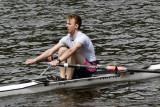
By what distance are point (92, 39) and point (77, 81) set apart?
6975 millimetres

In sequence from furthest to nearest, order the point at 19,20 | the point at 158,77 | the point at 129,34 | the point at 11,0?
the point at 11,0, the point at 19,20, the point at 129,34, the point at 158,77

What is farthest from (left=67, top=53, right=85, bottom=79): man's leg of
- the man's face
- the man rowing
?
the man's face

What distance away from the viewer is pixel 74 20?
1293 centimetres

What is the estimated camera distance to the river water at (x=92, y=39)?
12273 mm

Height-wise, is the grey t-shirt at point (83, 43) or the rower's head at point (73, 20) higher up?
the rower's head at point (73, 20)

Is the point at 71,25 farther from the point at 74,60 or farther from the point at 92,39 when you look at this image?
the point at 92,39

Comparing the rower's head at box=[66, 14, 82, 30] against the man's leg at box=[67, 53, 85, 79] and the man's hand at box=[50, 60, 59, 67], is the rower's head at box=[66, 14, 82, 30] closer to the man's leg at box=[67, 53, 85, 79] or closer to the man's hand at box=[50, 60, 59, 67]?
the man's leg at box=[67, 53, 85, 79]

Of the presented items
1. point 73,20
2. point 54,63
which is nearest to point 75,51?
point 54,63

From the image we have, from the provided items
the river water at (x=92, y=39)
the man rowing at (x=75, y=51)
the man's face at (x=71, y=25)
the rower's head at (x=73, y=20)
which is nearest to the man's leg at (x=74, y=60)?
the man rowing at (x=75, y=51)

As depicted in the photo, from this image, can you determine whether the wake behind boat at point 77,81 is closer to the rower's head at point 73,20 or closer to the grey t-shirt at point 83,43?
the grey t-shirt at point 83,43

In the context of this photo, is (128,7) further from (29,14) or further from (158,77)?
(158,77)

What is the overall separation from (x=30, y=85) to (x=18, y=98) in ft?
1.75

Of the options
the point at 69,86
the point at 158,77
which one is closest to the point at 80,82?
the point at 69,86

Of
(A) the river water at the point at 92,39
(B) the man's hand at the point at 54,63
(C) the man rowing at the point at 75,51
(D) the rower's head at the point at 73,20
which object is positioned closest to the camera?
(A) the river water at the point at 92,39
